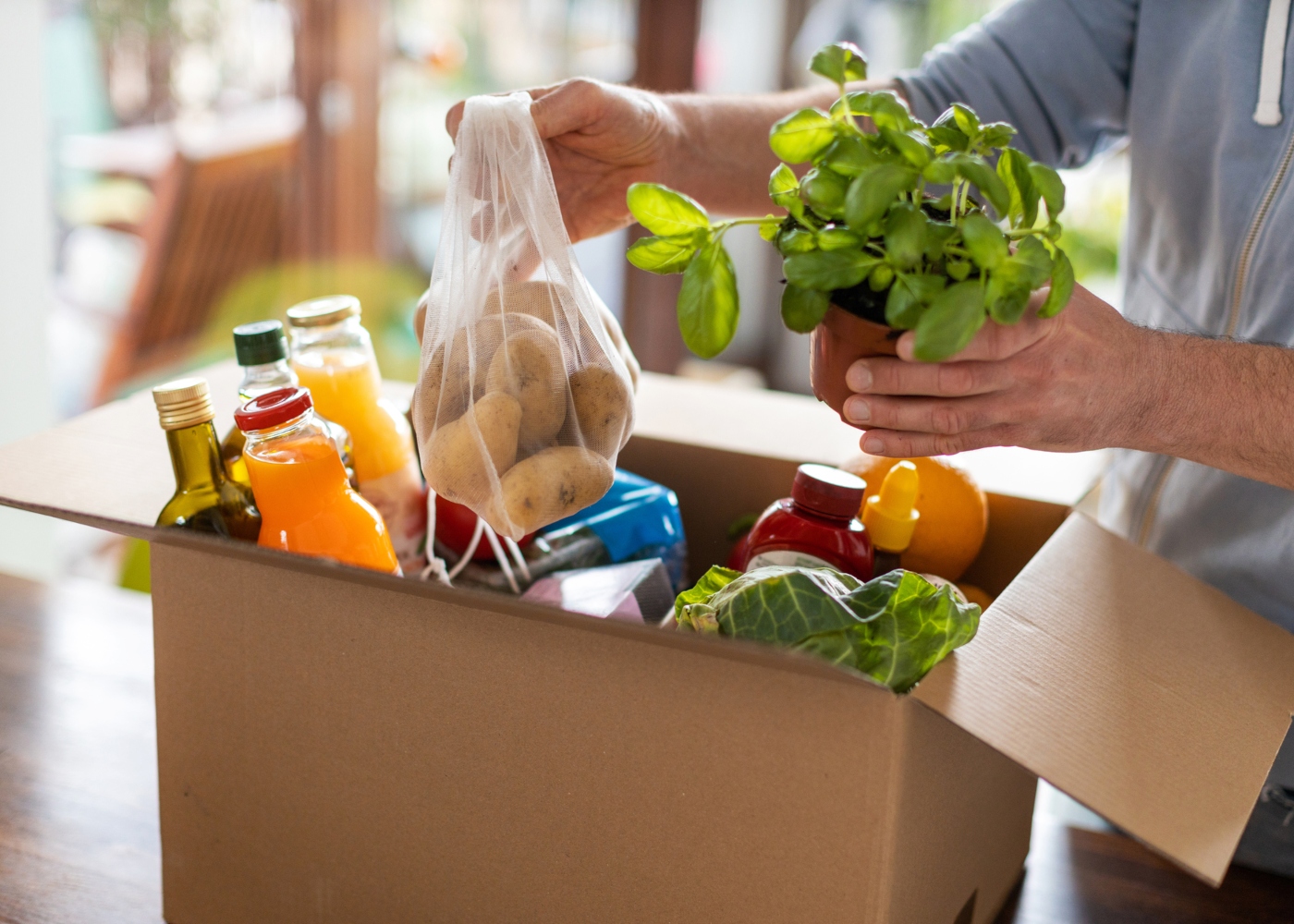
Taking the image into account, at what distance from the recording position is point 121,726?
969 mm

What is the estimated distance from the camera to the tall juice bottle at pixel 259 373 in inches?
32.1

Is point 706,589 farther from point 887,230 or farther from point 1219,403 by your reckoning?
point 1219,403

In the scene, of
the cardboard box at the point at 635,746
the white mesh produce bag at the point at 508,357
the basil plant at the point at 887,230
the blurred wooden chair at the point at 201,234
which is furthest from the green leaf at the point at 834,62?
the blurred wooden chair at the point at 201,234

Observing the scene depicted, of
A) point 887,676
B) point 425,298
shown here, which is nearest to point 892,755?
point 887,676

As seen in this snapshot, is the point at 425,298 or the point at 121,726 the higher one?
the point at 425,298

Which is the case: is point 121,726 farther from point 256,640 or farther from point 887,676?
point 887,676

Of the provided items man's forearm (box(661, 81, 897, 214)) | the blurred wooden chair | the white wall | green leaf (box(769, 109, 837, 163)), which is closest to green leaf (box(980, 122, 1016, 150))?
green leaf (box(769, 109, 837, 163))

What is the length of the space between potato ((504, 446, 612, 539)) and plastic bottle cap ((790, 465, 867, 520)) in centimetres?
16

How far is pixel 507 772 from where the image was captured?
649 millimetres

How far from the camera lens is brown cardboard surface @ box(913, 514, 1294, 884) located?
571 millimetres

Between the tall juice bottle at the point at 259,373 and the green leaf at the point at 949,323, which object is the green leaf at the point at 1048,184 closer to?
the green leaf at the point at 949,323

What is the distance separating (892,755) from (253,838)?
17.7 inches

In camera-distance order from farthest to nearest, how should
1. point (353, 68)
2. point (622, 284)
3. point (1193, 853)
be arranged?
1. point (622, 284)
2. point (353, 68)
3. point (1193, 853)

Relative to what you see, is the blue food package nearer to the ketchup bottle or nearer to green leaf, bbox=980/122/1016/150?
the ketchup bottle
